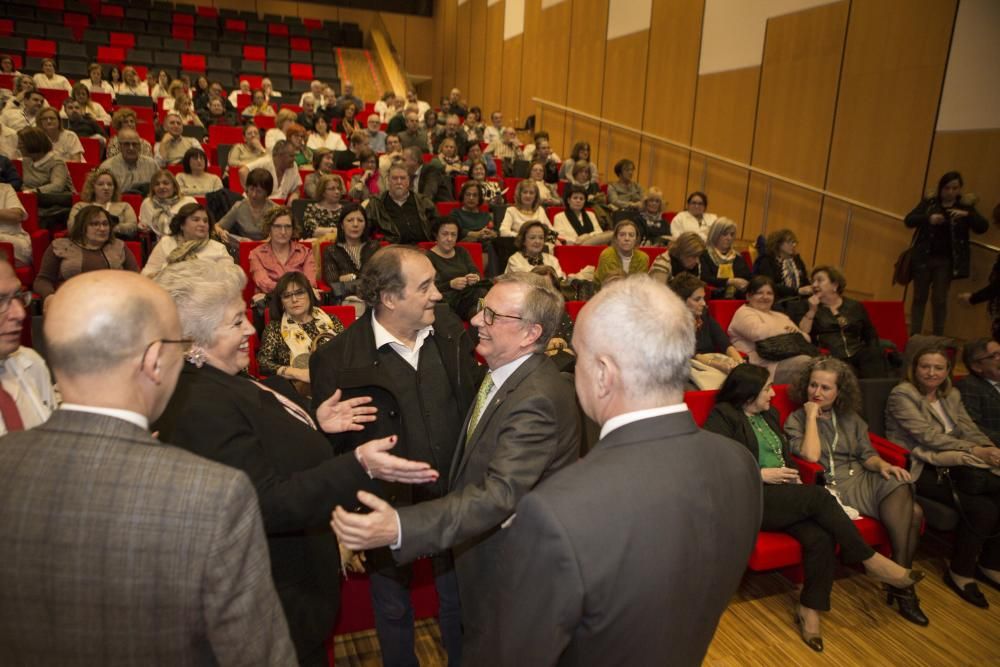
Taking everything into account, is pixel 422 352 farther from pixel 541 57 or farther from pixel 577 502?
pixel 541 57

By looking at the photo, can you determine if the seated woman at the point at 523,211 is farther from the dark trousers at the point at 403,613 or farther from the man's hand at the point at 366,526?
the man's hand at the point at 366,526

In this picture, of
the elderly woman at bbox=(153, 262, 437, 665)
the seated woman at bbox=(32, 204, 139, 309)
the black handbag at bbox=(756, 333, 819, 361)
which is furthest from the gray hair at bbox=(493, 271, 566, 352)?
the seated woman at bbox=(32, 204, 139, 309)

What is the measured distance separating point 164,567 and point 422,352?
1.19 metres

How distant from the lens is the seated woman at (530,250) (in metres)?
5.06

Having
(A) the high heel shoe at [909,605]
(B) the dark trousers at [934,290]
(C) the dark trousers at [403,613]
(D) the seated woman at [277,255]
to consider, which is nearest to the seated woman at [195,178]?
(D) the seated woman at [277,255]

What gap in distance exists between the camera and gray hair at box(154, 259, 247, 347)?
1.40 meters

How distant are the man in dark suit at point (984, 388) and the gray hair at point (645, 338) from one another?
11.0ft

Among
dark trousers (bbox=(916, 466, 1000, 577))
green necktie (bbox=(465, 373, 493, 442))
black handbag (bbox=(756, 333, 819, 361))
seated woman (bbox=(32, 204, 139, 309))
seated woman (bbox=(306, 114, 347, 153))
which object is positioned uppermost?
seated woman (bbox=(306, 114, 347, 153))

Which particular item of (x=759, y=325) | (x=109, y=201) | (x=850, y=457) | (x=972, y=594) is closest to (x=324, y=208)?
(x=109, y=201)

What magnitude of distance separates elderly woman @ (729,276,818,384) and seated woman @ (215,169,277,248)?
3581 millimetres

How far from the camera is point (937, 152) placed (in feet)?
18.7

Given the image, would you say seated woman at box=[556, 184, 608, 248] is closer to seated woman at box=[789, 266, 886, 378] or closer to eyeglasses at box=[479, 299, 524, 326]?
seated woman at box=[789, 266, 886, 378]

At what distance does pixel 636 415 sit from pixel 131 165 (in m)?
6.15

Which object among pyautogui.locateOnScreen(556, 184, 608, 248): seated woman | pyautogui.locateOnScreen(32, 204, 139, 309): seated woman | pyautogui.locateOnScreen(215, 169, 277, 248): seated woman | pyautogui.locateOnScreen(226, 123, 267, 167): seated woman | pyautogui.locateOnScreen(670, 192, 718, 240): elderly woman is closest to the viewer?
pyautogui.locateOnScreen(32, 204, 139, 309): seated woman
